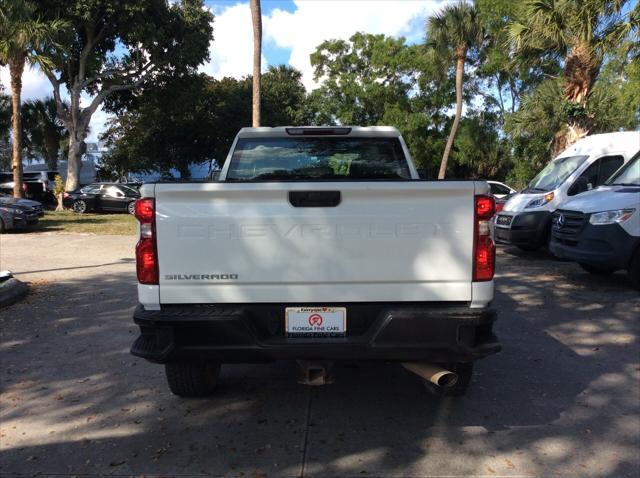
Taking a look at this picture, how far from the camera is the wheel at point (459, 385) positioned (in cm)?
388

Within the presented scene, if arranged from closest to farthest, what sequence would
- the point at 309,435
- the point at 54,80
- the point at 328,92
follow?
the point at 309,435 → the point at 54,80 → the point at 328,92

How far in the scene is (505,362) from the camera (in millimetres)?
5086

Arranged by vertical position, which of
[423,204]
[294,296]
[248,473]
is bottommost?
[248,473]

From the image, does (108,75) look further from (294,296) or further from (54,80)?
(294,296)

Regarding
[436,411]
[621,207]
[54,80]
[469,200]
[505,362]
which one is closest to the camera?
[469,200]

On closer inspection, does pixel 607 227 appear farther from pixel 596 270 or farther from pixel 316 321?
pixel 316 321

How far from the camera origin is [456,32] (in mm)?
26094

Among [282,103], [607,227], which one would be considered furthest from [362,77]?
[607,227]

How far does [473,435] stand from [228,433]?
160 centimetres

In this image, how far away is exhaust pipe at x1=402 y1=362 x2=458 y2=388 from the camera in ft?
11.3

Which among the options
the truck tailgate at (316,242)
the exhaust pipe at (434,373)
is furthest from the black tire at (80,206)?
the exhaust pipe at (434,373)

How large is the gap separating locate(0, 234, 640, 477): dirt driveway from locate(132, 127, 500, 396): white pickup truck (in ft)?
2.06

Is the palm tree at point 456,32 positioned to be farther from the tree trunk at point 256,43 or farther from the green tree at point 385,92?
the tree trunk at point 256,43

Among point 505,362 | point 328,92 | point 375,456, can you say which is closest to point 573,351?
point 505,362
